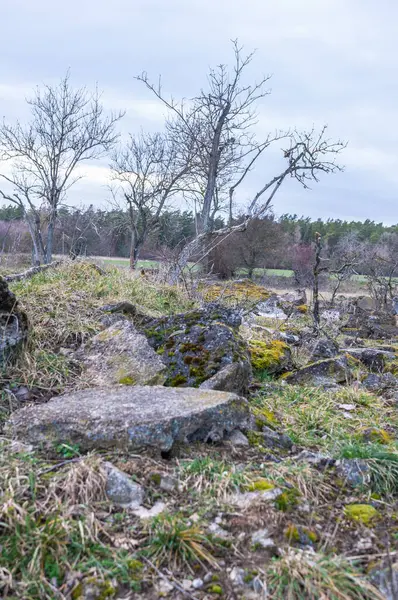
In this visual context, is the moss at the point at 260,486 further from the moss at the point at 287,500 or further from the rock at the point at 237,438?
the rock at the point at 237,438

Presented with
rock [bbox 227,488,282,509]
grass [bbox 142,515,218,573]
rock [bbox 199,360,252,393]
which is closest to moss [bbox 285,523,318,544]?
rock [bbox 227,488,282,509]

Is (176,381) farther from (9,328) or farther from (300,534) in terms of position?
(300,534)

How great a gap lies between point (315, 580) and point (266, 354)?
138 inches

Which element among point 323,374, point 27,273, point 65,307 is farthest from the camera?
point 27,273

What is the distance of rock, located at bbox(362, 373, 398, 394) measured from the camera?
4953 mm

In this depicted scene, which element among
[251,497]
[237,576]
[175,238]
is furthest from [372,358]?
[175,238]

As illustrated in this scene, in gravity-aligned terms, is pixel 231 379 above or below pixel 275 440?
above

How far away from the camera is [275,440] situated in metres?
2.95

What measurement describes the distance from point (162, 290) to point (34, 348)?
9.93 feet

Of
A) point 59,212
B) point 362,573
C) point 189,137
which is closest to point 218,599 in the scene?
point 362,573

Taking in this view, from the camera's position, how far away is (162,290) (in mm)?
6812

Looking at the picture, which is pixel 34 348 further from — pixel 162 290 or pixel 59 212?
pixel 59 212

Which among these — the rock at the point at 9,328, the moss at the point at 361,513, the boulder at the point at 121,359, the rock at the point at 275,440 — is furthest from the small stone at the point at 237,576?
the rock at the point at 9,328

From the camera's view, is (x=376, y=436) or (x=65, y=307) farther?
(x=65, y=307)
